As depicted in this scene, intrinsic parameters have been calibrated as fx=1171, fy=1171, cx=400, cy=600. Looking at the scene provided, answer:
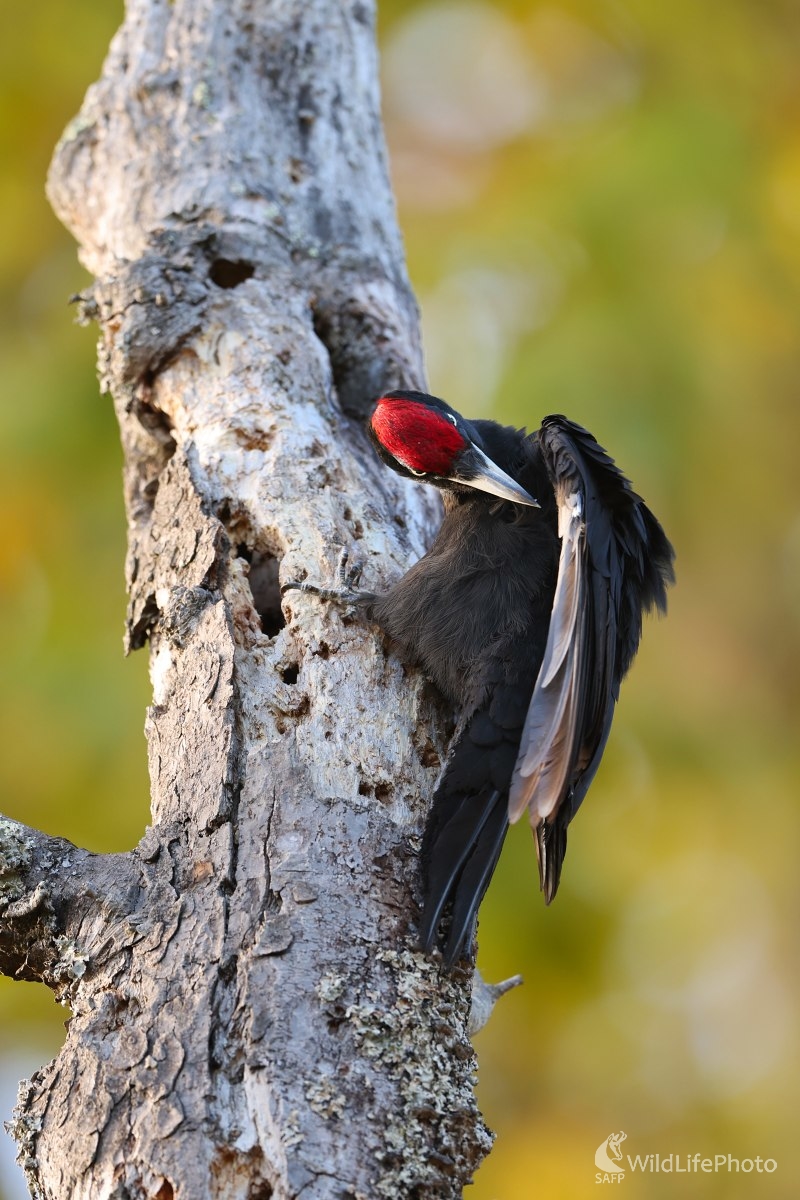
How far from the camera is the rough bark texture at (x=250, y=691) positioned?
5.11ft

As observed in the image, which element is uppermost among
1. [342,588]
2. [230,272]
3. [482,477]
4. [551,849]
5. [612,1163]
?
[230,272]

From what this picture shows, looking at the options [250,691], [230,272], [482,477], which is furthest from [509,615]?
[230,272]

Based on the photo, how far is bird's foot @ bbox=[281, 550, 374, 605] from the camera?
231cm

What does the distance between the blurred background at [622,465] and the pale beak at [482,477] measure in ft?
5.98

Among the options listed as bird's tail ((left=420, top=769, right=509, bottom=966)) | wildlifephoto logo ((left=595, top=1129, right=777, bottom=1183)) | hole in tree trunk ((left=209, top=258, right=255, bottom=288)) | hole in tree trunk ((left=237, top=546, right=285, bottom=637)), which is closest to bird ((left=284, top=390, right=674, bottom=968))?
bird's tail ((left=420, top=769, right=509, bottom=966))

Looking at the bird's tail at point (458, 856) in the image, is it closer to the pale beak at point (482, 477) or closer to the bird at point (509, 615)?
the bird at point (509, 615)

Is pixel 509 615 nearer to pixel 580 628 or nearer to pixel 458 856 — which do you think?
pixel 580 628

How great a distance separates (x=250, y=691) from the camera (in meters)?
2.08

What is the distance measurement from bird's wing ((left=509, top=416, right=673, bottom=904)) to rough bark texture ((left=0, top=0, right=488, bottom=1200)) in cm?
23

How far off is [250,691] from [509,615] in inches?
24.7

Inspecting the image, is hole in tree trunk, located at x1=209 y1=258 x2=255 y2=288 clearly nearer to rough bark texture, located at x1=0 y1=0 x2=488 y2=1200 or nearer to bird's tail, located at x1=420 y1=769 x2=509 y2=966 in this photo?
rough bark texture, located at x1=0 y1=0 x2=488 y2=1200

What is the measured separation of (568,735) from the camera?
1964 mm

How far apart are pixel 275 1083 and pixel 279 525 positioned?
1169mm

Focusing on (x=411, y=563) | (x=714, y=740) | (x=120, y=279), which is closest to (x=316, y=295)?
(x=120, y=279)
